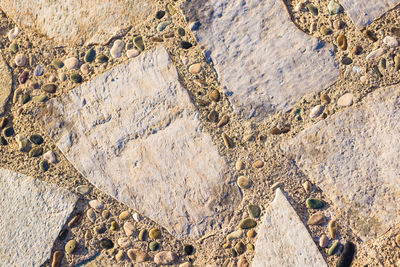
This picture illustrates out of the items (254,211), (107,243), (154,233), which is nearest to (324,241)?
(254,211)

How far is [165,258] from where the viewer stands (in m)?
1.04

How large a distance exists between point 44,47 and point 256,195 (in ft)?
2.27

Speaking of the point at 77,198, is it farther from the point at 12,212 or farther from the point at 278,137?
the point at 278,137

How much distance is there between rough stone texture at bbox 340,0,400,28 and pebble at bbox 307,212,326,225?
18.3 inches

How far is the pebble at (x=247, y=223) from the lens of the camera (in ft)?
3.32

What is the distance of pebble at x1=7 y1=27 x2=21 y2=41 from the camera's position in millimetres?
1134

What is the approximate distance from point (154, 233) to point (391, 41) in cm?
75

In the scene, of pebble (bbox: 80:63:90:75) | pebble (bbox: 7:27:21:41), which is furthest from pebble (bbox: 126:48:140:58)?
pebble (bbox: 7:27:21:41)

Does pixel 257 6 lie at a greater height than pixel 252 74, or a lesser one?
greater

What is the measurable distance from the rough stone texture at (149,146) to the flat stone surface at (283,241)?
0.34 ft

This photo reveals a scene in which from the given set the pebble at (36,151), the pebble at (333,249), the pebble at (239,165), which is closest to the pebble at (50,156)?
the pebble at (36,151)

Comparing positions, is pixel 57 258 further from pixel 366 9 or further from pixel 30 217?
pixel 366 9

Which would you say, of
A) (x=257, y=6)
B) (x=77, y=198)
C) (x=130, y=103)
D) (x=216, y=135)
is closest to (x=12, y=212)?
Answer: (x=77, y=198)

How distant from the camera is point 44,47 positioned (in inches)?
43.9
